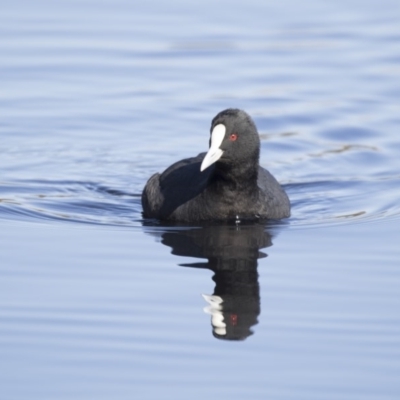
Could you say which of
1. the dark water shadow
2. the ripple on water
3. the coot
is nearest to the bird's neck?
the coot

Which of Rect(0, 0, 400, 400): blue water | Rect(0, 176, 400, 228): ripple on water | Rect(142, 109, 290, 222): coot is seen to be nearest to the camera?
Rect(0, 0, 400, 400): blue water

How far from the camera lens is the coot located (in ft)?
28.0

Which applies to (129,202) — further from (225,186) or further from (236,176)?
(236,176)

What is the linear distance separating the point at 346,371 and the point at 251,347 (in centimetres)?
55

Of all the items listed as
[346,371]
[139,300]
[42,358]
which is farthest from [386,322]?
[42,358]

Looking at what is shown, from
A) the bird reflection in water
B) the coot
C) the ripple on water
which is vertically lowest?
the bird reflection in water

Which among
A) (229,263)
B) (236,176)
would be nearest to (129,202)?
(236,176)

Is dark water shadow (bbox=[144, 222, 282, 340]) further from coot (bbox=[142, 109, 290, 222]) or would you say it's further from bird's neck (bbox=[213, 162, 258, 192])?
bird's neck (bbox=[213, 162, 258, 192])

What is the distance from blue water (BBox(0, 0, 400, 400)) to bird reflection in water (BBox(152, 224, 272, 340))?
0.02 metres

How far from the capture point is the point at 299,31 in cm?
1588

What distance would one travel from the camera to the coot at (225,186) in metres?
8.54

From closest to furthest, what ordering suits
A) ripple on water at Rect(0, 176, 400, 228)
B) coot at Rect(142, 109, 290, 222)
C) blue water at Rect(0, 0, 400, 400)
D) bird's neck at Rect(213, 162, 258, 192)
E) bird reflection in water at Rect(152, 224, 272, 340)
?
1. blue water at Rect(0, 0, 400, 400)
2. bird reflection in water at Rect(152, 224, 272, 340)
3. coot at Rect(142, 109, 290, 222)
4. bird's neck at Rect(213, 162, 258, 192)
5. ripple on water at Rect(0, 176, 400, 228)

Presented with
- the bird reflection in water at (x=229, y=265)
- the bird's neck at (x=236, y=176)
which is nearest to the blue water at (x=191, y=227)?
the bird reflection in water at (x=229, y=265)

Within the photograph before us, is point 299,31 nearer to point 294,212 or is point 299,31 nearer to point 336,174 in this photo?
point 336,174
